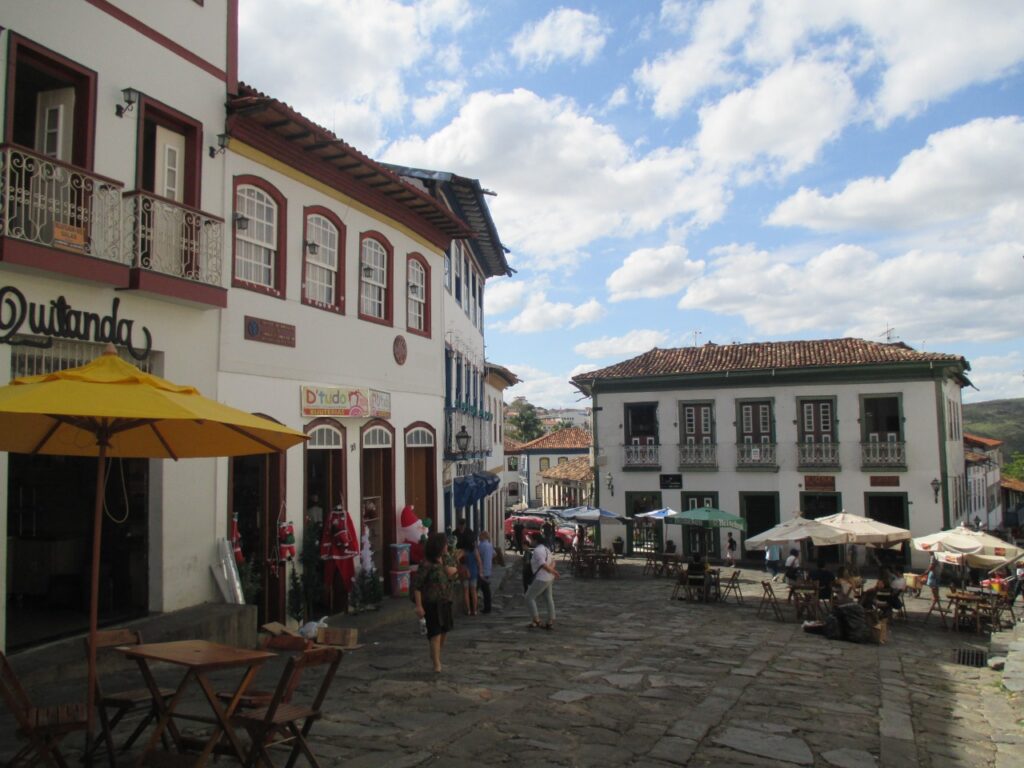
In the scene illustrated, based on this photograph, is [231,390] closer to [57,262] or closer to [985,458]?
[57,262]

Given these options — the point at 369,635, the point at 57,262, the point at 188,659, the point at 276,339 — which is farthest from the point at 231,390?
the point at 188,659

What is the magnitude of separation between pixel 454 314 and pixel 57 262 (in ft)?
40.4

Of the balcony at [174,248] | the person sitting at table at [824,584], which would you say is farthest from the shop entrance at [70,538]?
the person sitting at table at [824,584]

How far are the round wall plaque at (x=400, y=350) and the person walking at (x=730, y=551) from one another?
18356 millimetres

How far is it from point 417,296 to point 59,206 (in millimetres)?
8012

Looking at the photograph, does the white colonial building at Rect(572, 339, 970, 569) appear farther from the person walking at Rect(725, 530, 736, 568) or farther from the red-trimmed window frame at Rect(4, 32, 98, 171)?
the red-trimmed window frame at Rect(4, 32, 98, 171)

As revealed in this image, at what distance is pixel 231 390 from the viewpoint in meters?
10.8

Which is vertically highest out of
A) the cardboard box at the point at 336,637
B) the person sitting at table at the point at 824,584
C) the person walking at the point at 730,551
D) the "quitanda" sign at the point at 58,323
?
the "quitanda" sign at the point at 58,323

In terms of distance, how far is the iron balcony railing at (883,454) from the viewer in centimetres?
2862

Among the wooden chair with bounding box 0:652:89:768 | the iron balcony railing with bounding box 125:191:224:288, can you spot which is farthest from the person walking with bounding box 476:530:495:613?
the wooden chair with bounding box 0:652:89:768

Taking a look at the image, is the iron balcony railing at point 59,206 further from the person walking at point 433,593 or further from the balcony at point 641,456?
the balcony at point 641,456

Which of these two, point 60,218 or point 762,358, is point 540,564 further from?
point 762,358

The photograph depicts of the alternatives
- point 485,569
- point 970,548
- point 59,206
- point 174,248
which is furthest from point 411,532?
point 970,548

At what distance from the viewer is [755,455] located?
99.6 ft
